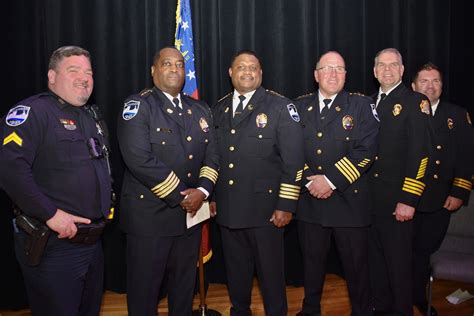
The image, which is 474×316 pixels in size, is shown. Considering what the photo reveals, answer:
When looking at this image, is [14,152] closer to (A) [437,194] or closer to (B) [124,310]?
(B) [124,310]

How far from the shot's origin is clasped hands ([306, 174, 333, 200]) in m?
2.91

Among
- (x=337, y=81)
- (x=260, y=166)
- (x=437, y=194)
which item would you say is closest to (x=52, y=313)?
(x=260, y=166)

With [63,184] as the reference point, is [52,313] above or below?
below

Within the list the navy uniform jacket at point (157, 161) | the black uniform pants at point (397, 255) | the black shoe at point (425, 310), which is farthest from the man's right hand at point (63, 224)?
the black shoe at point (425, 310)

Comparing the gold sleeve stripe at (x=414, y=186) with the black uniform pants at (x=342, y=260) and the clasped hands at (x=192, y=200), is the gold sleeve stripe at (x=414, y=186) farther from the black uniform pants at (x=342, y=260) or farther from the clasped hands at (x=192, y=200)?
the clasped hands at (x=192, y=200)

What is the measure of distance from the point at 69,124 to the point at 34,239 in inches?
23.5

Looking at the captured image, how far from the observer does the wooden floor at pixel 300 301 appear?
3482mm

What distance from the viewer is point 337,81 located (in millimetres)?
3051

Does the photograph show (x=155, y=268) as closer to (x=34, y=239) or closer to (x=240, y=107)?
(x=34, y=239)

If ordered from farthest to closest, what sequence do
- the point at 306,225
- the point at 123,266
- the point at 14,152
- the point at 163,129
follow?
1. the point at 123,266
2. the point at 306,225
3. the point at 163,129
4. the point at 14,152

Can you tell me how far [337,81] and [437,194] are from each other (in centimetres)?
116

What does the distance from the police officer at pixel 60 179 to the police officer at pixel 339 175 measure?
141 centimetres

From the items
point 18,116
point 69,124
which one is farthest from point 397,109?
point 18,116

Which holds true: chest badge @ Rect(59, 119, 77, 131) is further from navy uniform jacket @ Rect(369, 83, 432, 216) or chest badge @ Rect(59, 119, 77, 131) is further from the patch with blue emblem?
A: navy uniform jacket @ Rect(369, 83, 432, 216)
